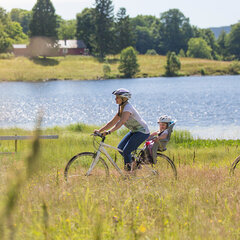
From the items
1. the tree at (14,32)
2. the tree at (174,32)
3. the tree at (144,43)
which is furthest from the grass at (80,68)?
the tree at (144,43)

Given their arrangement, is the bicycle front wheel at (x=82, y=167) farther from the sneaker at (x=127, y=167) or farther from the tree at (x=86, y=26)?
the tree at (x=86, y=26)

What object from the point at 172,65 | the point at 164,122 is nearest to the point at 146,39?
the point at 172,65

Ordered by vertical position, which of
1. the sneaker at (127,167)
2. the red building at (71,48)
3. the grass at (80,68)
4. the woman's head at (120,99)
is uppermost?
the red building at (71,48)

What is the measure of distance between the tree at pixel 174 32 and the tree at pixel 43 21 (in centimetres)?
Answer: 5264

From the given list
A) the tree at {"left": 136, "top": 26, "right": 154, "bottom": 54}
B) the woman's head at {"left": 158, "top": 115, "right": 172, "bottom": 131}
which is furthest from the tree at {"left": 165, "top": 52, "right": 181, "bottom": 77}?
the woman's head at {"left": 158, "top": 115, "right": 172, "bottom": 131}

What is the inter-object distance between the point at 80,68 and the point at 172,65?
2100 cm

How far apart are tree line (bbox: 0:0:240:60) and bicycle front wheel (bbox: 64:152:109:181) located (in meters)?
86.8

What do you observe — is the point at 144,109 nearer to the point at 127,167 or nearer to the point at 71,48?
the point at 127,167

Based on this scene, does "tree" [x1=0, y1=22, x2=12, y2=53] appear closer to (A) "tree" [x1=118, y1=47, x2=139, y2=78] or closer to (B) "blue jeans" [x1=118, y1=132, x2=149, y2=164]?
(A) "tree" [x1=118, y1=47, x2=139, y2=78]

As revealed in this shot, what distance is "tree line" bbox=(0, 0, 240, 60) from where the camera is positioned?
302ft

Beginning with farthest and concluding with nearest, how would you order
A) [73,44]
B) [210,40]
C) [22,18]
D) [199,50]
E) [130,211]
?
1. [22,18]
2. [210,40]
3. [199,50]
4. [73,44]
5. [130,211]

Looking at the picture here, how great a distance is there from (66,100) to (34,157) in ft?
162

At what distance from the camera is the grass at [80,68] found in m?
82.4

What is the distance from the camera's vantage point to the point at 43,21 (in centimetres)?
9062
